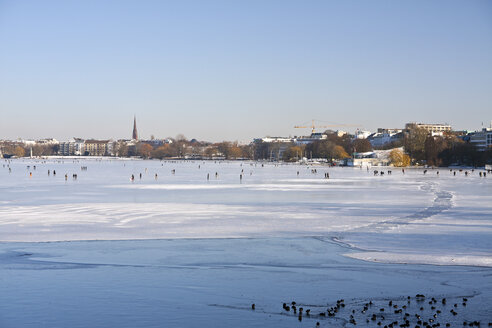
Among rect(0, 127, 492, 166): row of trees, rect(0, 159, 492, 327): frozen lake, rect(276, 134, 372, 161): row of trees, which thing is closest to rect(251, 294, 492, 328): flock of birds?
rect(0, 159, 492, 327): frozen lake

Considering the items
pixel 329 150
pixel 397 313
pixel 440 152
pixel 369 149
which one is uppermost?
pixel 369 149

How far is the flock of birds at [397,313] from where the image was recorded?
7.26m

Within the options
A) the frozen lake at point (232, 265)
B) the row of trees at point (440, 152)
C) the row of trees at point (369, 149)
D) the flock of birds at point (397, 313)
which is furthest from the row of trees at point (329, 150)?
the flock of birds at point (397, 313)

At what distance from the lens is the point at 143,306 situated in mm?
8109

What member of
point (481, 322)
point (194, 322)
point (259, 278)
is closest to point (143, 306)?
point (194, 322)

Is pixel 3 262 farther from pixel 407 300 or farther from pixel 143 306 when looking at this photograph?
pixel 407 300

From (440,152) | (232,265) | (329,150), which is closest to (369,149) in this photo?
(329,150)

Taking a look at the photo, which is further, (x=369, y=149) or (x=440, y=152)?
(x=369, y=149)

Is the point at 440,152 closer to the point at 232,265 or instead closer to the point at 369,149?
the point at 369,149

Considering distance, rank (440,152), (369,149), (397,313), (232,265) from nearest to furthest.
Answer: (397,313) < (232,265) < (440,152) < (369,149)

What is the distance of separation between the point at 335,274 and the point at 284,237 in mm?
4089

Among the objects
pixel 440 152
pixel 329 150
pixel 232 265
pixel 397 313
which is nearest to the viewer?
pixel 397 313

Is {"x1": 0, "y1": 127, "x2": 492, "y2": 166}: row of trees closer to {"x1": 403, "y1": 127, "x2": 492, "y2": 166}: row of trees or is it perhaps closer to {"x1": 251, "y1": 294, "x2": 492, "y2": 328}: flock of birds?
{"x1": 403, "y1": 127, "x2": 492, "y2": 166}: row of trees

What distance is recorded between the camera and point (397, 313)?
25.2ft
